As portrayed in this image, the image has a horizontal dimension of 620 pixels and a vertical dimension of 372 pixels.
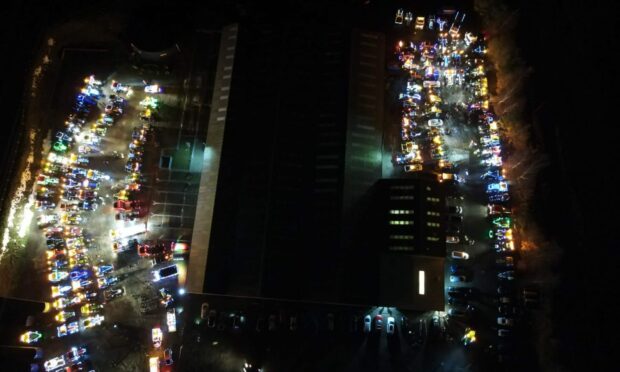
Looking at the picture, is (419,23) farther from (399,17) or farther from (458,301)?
(458,301)

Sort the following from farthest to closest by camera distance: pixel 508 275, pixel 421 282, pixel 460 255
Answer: pixel 460 255
pixel 508 275
pixel 421 282

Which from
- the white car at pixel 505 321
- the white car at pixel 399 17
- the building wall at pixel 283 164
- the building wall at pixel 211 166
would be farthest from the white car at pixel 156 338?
the white car at pixel 399 17

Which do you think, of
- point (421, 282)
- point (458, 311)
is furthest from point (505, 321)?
point (421, 282)

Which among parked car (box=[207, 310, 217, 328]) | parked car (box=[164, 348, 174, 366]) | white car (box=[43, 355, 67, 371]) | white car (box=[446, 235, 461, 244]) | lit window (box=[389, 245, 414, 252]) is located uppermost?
white car (box=[446, 235, 461, 244])

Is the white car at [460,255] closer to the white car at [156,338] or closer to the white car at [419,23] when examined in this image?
the white car at [419,23]

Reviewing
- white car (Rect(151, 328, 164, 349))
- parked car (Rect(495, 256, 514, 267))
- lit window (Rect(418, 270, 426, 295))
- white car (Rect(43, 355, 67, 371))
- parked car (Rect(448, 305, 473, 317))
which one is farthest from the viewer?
parked car (Rect(495, 256, 514, 267))

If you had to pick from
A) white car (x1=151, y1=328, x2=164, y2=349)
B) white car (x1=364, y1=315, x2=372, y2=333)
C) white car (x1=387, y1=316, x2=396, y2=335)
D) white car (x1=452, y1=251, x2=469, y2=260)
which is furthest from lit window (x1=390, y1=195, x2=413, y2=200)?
white car (x1=151, y1=328, x2=164, y2=349)

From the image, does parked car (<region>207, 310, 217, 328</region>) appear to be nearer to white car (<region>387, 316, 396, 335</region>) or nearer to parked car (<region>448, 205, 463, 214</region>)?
white car (<region>387, 316, 396, 335</region>)

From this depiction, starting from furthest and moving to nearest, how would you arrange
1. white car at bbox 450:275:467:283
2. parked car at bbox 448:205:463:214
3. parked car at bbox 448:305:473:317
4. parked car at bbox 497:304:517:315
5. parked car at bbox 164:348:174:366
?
parked car at bbox 448:205:463:214 → white car at bbox 450:275:467:283 → parked car at bbox 497:304:517:315 → parked car at bbox 448:305:473:317 → parked car at bbox 164:348:174:366

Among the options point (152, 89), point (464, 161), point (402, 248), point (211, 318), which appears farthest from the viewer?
point (152, 89)
